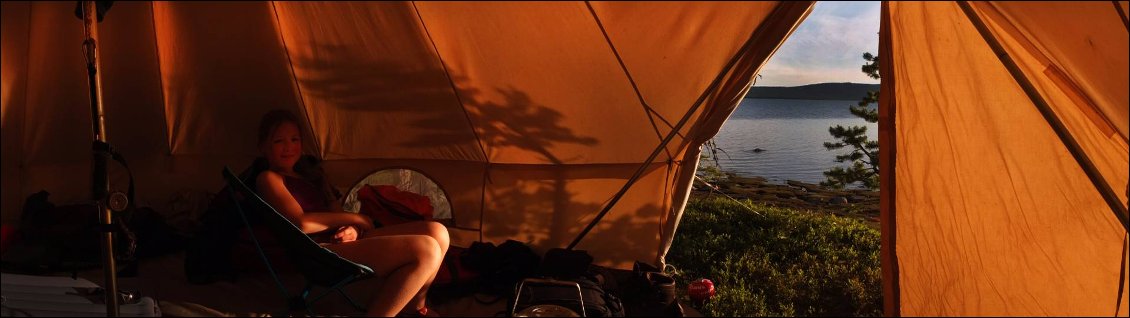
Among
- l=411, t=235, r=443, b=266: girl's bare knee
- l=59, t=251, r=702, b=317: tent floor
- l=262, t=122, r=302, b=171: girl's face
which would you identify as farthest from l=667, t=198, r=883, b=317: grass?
l=262, t=122, r=302, b=171: girl's face

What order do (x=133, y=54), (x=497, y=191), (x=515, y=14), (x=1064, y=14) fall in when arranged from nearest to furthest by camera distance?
(x=1064, y=14), (x=515, y=14), (x=133, y=54), (x=497, y=191)

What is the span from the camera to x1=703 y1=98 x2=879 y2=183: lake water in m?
7.97

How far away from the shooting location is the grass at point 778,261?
434cm

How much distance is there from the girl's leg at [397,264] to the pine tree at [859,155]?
514cm

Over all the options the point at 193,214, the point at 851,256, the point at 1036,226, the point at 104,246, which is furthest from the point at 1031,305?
the point at 193,214

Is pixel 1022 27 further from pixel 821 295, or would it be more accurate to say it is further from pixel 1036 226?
pixel 821 295

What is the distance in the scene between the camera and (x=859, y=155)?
7609mm

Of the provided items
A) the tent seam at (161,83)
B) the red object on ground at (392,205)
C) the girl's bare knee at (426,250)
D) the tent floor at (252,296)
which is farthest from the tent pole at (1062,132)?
the tent seam at (161,83)

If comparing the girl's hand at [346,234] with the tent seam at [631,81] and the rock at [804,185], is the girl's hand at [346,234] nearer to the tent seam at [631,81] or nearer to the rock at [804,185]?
the tent seam at [631,81]

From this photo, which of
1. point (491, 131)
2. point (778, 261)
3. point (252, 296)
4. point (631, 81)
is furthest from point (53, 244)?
point (778, 261)

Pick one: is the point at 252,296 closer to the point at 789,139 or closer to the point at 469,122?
the point at 469,122

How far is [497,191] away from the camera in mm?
4973

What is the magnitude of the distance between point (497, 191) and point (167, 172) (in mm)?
2319

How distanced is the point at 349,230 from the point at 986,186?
3.17 meters
